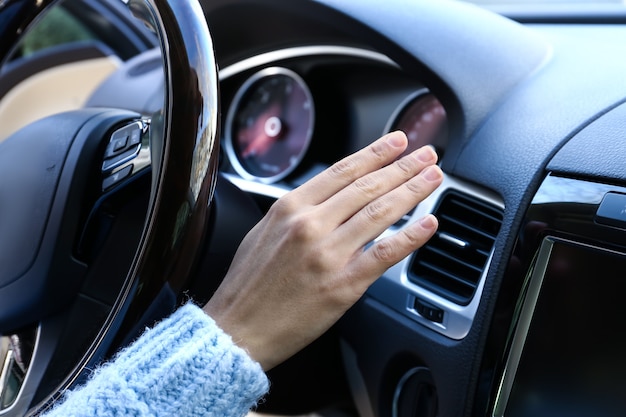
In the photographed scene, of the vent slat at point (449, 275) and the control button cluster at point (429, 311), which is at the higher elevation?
the vent slat at point (449, 275)

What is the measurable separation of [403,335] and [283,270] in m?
0.31

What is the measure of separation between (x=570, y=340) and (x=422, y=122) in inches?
19.8

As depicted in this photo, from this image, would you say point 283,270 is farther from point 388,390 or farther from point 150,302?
point 388,390

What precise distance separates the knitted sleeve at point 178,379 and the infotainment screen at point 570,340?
33 cm

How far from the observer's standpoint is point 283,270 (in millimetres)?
806

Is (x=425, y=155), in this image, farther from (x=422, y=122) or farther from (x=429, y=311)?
(x=422, y=122)

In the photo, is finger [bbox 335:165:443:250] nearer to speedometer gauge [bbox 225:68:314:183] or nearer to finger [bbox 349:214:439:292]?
finger [bbox 349:214:439:292]

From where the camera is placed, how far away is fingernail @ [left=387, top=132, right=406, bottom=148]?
33.5 inches

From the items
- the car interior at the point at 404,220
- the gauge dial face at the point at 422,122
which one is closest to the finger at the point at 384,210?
the car interior at the point at 404,220

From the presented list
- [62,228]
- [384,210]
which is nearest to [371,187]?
[384,210]

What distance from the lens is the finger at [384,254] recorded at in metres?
0.80

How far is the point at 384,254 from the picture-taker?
79 cm

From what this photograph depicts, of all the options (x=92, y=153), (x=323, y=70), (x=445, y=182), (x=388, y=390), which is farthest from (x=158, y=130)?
(x=323, y=70)

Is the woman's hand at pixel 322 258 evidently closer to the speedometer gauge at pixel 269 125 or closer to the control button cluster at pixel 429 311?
the control button cluster at pixel 429 311
